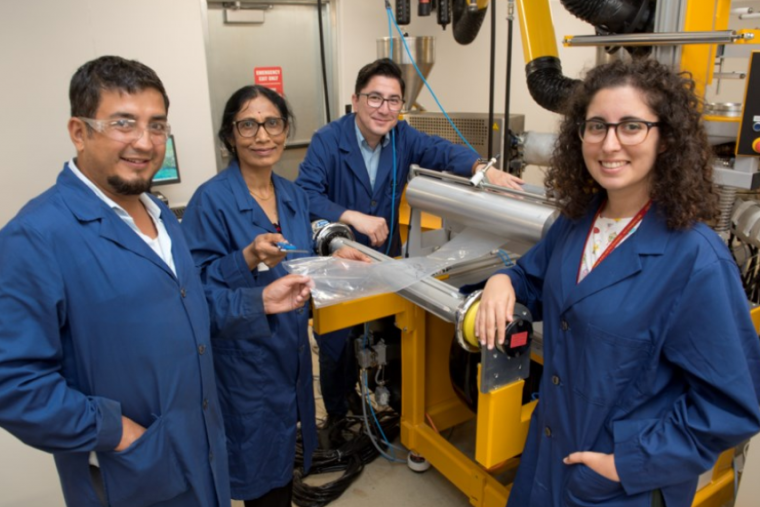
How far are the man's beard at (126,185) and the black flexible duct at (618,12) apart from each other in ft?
5.42

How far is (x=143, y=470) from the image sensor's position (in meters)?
1.05

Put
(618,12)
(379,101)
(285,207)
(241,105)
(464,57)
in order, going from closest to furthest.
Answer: (241,105), (285,207), (618,12), (379,101), (464,57)

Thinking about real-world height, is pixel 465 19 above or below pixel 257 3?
below

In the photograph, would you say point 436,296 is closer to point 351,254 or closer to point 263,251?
point 351,254

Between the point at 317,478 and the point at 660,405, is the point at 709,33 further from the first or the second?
the point at 317,478

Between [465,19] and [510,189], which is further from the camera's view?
[465,19]

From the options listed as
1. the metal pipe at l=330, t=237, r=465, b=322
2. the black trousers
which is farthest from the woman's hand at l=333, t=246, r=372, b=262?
the black trousers

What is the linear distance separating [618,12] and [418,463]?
1.88 metres

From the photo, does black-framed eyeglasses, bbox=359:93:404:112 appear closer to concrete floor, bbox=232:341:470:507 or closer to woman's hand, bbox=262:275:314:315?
woman's hand, bbox=262:275:314:315

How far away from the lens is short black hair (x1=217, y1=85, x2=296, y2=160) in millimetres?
1480

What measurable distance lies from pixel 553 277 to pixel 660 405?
32 cm

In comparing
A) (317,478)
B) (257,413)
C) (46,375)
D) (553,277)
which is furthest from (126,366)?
(317,478)

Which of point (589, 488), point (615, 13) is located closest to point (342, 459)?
point (589, 488)

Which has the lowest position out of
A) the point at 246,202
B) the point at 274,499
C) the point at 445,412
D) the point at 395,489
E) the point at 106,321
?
the point at 395,489
